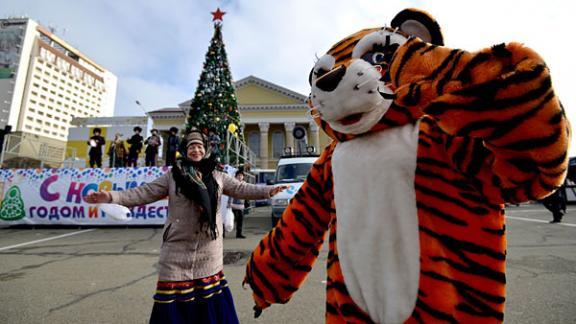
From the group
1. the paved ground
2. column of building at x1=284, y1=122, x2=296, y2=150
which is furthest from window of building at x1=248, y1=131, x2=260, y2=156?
the paved ground

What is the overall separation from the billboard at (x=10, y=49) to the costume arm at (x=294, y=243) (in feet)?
268

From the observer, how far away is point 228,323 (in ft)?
6.59

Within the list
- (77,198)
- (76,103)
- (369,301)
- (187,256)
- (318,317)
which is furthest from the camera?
(76,103)

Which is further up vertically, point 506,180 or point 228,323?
point 506,180

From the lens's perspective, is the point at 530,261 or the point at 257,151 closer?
the point at 530,261

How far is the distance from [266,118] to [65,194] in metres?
21.3

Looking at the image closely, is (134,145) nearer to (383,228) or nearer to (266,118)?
→ (383,228)

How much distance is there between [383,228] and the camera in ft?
2.64

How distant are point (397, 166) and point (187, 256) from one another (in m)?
1.69

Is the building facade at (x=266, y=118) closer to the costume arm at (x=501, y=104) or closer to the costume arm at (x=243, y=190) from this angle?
the costume arm at (x=243, y=190)

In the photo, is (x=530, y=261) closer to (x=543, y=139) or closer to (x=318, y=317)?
(x=318, y=317)

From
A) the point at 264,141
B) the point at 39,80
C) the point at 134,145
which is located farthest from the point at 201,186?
the point at 39,80

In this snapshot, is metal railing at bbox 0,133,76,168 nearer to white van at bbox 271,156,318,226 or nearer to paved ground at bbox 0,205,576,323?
paved ground at bbox 0,205,576,323

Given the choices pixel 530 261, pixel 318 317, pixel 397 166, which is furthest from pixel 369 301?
pixel 530 261
